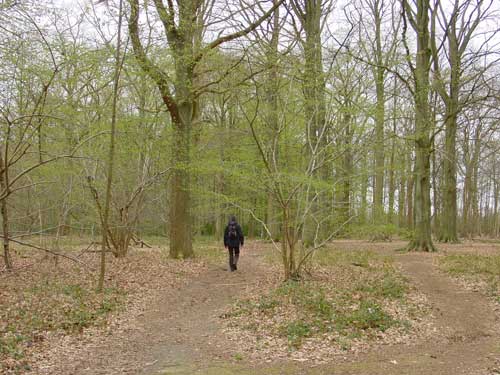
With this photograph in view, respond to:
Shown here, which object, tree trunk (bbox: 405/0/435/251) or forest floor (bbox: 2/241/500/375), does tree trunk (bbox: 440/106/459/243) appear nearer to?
tree trunk (bbox: 405/0/435/251)

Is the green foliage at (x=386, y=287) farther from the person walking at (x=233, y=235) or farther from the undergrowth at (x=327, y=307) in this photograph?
the person walking at (x=233, y=235)

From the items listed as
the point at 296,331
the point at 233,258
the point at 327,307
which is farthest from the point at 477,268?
the point at 296,331

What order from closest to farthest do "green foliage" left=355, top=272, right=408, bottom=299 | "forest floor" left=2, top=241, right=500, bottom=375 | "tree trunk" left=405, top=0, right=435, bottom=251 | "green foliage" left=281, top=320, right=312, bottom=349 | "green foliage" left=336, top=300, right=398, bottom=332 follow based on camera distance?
1. "forest floor" left=2, top=241, right=500, bottom=375
2. "green foliage" left=281, top=320, right=312, bottom=349
3. "green foliage" left=336, top=300, right=398, bottom=332
4. "green foliage" left=355, top=272, right=408, bottom=299
5. "tree trunk" left=405, top=0, right=435, bottom=251

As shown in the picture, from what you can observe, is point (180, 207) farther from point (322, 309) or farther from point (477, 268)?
point (477, 268)

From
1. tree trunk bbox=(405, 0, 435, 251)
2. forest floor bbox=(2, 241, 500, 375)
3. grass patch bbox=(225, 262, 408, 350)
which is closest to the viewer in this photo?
forest floor bbox=(2, 241, 500, 375)

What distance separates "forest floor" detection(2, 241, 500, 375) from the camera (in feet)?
18.4

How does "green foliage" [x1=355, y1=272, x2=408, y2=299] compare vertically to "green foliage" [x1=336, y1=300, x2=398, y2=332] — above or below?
above

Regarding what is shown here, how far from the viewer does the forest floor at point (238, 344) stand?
221 inches

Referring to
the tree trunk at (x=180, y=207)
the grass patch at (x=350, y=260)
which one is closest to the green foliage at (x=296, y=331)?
the grass patch at (x=350, y=260)

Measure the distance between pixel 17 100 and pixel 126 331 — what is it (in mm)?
6337

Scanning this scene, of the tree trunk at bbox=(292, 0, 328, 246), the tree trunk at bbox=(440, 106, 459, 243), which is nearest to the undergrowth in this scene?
the tree trunk at bbox=(292, 0, 328, 246)

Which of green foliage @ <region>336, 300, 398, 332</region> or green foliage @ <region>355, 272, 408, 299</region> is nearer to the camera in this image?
green foliage @ <region>336, 300, 398, 332</region>

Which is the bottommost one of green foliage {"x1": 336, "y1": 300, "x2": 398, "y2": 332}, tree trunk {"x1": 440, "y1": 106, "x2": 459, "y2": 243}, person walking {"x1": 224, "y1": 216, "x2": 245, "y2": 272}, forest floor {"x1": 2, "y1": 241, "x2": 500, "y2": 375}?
forest floor {"x1": 2, "y1": 241, "x2": 500, "y2": 375}

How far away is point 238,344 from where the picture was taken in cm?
663
